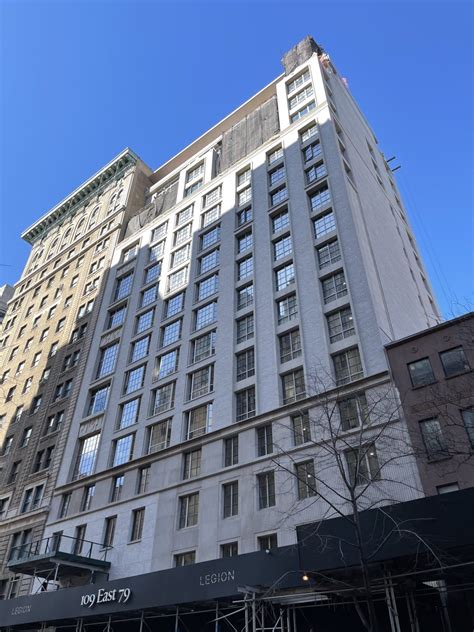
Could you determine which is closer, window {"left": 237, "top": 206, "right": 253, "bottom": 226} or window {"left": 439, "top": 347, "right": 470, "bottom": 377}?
window {"left": 439, "top": 347, "right": 470, "bottom": 377}

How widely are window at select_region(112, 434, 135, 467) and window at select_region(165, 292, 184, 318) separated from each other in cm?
1146

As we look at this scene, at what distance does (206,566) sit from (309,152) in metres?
35.1

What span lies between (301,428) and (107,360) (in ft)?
78.2

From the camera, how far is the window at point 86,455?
39.5 meters

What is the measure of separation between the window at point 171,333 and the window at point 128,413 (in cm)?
537

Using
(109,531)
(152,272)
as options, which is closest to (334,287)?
(109,531)

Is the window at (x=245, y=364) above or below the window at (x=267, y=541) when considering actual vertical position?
above

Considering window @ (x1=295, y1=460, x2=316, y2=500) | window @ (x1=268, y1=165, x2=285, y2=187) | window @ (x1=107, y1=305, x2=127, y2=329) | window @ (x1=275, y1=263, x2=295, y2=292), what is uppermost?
window @ (x1=268, y1=165, x2=285, y2=187)

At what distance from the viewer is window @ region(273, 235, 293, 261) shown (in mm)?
38938

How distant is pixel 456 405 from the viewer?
23.6 metres

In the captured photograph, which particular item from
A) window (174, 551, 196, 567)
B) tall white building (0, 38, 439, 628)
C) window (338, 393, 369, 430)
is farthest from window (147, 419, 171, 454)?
window (338, 393, 369, 430)

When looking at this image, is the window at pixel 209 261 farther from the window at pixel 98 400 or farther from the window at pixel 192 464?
the window at pixel 192 464

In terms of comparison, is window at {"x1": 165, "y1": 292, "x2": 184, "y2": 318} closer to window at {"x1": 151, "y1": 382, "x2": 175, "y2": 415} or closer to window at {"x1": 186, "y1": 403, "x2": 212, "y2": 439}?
window at {"x1": 151, "y1": 382, "x2": 175, "y2": 415}

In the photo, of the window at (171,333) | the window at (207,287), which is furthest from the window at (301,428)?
the window at (207,287)
